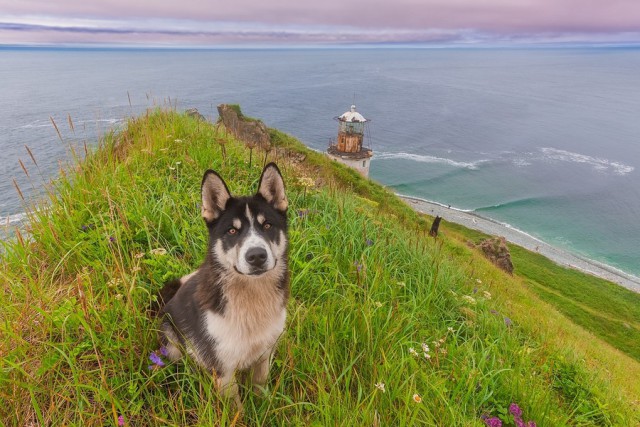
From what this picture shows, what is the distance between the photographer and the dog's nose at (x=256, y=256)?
2.98m

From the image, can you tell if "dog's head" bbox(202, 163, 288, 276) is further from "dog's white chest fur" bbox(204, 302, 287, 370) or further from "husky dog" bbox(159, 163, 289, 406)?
"dog's white chest fur" bbox(204, 302, 287, 370)

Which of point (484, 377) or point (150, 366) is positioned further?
point (484, 377)

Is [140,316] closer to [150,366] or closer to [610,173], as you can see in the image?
[150,366]

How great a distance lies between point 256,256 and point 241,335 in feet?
2.33

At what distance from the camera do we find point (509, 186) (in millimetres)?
72875

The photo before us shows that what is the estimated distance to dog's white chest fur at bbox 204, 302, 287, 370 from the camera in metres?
3.00

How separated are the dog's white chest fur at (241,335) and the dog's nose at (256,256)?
0.49m

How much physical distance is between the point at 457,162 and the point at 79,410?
89.1m

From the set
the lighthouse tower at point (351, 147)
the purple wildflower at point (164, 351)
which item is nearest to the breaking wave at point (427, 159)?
the lighthouse tower at point (351, 147)

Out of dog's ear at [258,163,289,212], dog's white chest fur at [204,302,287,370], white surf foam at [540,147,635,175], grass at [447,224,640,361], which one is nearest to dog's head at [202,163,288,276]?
dog's ear at [258,163,289,212]

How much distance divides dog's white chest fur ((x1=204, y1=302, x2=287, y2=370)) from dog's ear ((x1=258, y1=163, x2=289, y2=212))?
1.11 meters

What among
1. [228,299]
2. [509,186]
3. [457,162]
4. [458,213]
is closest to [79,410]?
[228,299]

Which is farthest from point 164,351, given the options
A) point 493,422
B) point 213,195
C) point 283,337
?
point 493,422

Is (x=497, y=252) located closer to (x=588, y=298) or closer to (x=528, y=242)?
(x=588, y=298)
